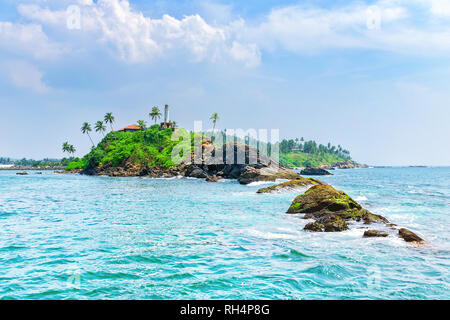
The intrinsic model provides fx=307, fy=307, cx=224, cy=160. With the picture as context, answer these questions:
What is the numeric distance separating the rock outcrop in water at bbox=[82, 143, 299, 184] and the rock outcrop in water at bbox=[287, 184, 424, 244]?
4108 cm

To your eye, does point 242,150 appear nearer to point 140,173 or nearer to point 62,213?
point 140,173

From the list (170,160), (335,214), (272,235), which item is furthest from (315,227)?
(170,160)

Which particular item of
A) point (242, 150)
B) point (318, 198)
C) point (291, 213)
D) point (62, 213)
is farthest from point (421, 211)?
point (242, 150)

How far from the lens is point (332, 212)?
20.5 meters

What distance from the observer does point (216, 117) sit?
11944 cm

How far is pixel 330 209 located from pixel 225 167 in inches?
2414

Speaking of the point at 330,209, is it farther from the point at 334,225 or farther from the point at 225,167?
the point at 225,167

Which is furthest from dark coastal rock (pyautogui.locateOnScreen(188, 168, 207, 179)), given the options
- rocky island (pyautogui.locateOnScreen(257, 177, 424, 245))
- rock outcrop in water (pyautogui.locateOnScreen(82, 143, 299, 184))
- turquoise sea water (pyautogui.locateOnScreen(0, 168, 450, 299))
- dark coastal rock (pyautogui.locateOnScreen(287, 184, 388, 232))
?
turquoise sea water (pyautogui.locateOnScreen(0, 168, 450, 299))

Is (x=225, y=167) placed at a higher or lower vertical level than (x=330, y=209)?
higher

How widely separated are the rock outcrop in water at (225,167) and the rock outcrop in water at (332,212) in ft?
135

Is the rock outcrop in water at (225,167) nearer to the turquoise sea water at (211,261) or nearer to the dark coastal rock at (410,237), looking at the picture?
the turquoise sea water at (211,261)

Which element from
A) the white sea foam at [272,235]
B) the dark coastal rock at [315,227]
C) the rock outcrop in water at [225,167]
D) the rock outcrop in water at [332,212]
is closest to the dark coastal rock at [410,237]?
the rock outcrop in water at [332,212]

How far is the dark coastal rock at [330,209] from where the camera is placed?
56.4 feet

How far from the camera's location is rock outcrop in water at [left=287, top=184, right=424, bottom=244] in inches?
649
